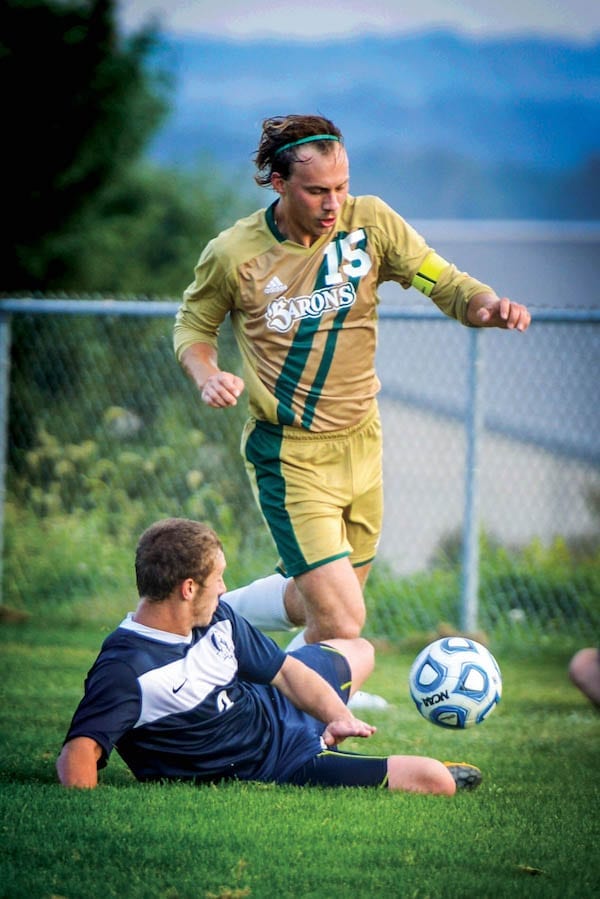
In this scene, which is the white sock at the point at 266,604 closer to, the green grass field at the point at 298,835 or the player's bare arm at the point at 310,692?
the green grass field at the point at 298,835

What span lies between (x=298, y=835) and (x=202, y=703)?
2.17ft

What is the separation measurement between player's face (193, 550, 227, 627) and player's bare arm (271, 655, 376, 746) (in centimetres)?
32

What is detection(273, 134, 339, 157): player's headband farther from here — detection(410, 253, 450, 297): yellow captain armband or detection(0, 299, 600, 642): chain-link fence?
detection(0, 299, 600, 642): chain-link fence

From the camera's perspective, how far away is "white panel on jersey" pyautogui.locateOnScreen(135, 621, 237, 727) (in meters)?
4.27

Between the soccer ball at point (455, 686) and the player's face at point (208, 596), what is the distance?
92cm

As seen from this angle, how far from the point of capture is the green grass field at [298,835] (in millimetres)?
3459

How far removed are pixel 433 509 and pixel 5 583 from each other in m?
3.20

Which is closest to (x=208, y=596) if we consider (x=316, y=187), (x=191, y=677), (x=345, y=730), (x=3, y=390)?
(x=191, y=677)

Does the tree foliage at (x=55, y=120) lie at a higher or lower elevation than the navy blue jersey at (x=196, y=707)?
higher

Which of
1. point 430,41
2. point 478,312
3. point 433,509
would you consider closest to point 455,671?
point 478,312

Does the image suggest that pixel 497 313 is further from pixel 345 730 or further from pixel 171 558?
pixel 345 730

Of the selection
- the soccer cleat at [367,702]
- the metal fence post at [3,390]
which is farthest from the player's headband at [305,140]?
the metal fence post at [3,390]

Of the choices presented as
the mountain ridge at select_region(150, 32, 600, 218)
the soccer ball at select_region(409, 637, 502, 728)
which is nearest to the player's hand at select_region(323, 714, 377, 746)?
the soccer ball at select_region(409, 637, 502, 728)

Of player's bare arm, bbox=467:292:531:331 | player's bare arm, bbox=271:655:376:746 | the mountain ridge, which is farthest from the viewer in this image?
the mountain ridge
